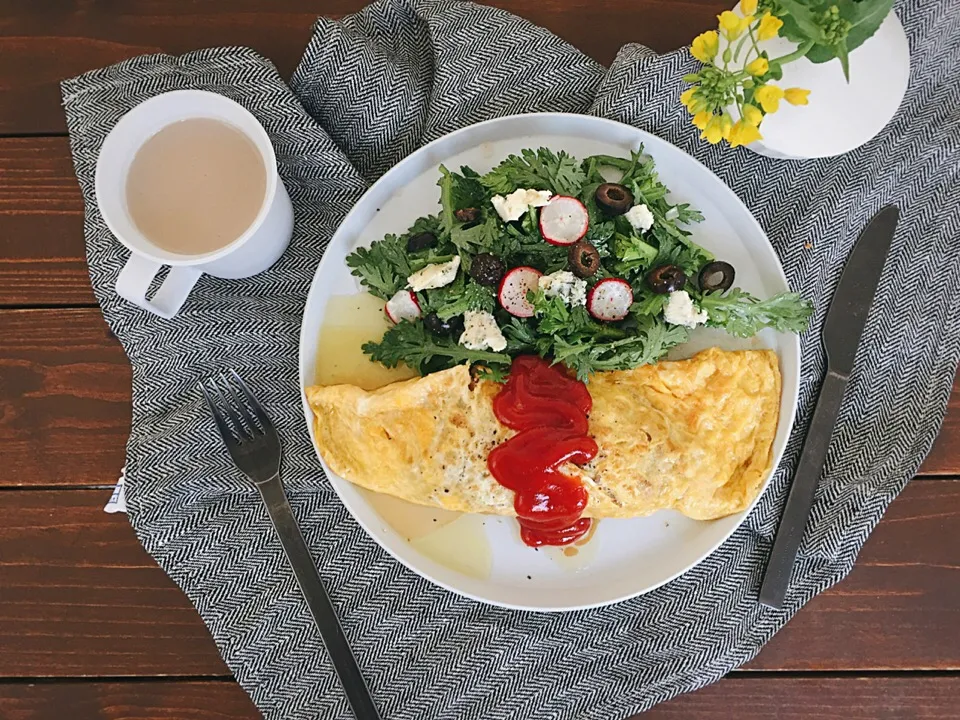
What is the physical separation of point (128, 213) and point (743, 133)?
191cm

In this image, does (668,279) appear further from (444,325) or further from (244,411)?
(244,411)

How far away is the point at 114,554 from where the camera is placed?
2.96m

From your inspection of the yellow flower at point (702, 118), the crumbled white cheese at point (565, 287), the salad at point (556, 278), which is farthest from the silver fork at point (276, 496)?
the yellow flower at point (702, 118)

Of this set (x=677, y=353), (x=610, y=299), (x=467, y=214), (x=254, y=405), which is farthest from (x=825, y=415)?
(x=254, y=405)

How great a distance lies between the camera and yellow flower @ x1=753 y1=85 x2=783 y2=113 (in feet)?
7.15

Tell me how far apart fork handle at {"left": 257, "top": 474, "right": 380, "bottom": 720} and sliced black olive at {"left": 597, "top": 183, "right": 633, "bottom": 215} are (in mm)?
1442

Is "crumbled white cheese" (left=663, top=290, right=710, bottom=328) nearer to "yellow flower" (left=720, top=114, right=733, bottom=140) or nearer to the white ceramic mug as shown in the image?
"yellow flower" (left=720, top=114, right=733, bottom=140)

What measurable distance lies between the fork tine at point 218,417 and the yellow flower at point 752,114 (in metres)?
1.91

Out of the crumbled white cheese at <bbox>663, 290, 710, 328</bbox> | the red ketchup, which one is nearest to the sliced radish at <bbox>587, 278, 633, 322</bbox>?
the crumbled white cheese at <bbox>663, 290, 710, 328</bbox>

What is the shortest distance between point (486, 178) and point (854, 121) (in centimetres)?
118

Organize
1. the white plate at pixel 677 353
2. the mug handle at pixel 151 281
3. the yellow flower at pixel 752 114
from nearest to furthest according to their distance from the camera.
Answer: the yellow flower at pixel 752 114 < the mug handle at pixel 151 281 < the white plate at pixel 677 353

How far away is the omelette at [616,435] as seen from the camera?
253 centimetres

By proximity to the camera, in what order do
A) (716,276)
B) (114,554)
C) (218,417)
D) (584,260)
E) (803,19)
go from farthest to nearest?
1. (114,554)
2. (218,417)
3. (716,276)
4. (584,260)
5. (803,19)

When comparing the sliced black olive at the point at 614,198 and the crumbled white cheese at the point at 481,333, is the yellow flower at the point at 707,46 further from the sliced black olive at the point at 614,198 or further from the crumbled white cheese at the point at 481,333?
the crumbled white cheese at the point at 481,333
